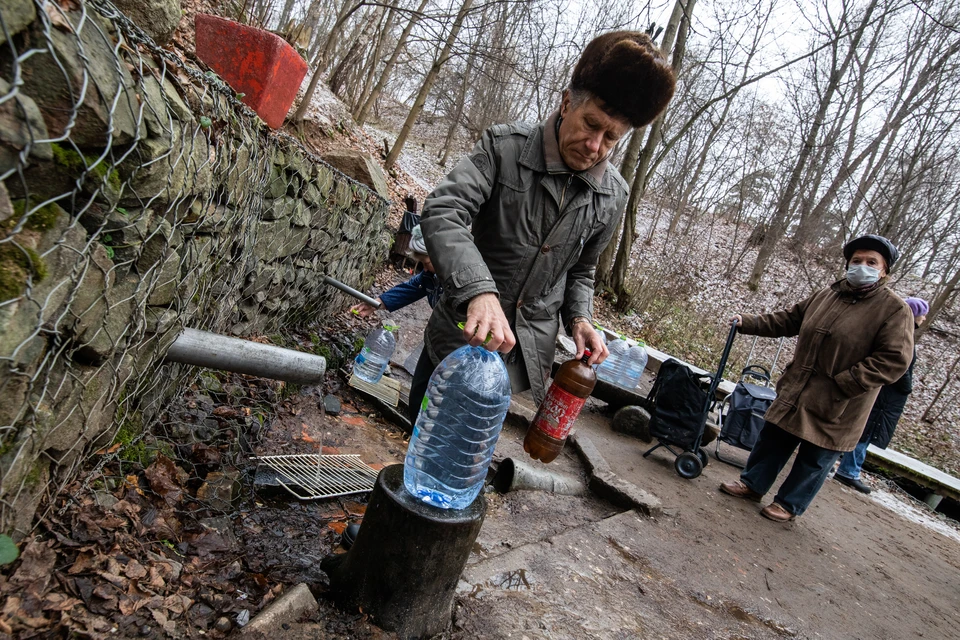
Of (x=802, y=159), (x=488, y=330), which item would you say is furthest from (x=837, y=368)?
(x=802, y=159)

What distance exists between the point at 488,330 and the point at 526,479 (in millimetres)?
2332

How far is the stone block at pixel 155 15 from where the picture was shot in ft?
6.84

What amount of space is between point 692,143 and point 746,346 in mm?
10882

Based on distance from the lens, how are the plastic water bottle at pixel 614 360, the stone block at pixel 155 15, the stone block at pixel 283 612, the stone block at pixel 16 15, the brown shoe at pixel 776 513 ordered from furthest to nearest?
the plastic water bottle at pixel 614 360 < the brown shoe at pixel 776 513 < the stone block at pixel 155 15 < the stone block at pixel 283 612 < the stone block at pixel 16 15

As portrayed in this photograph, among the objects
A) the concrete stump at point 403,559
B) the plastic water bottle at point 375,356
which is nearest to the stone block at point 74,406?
the concrete stump at point 403,559

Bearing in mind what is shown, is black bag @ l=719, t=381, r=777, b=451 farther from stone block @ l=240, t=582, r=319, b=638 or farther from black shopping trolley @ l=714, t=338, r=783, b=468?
stone block @ l=240, t=582, r=319, b=638

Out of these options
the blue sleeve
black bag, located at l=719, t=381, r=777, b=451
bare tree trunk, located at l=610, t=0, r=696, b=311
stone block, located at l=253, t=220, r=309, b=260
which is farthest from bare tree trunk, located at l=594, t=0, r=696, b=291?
stone block, located at l=253, t=220, r=309, b=260

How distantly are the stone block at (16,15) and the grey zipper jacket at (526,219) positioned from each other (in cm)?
108

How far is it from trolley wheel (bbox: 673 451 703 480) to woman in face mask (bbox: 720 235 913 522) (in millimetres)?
580

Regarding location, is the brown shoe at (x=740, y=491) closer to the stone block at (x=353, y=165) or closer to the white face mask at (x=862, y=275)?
the white face mask at (x=862, y=275)

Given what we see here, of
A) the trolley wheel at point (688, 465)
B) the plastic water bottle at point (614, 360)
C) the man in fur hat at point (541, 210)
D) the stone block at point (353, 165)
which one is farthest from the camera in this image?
the plastic water bottle at point (614, 360)

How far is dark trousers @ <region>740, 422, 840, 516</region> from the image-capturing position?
4.10 meters

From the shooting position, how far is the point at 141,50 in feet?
5.23

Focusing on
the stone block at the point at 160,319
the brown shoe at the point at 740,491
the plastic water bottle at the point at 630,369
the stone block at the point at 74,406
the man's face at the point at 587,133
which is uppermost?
the man's face at the point at 587,133
